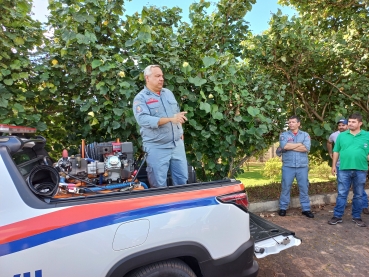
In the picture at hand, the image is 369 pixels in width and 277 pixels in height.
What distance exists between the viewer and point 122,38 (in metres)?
3.84

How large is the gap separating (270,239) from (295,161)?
2265 millimetres

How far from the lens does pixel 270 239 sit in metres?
2.56

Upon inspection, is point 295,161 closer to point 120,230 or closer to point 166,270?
point 166,270

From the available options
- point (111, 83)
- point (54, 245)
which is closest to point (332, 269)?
point (54, 245)

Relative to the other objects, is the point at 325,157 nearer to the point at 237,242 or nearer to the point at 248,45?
the point at 248,45

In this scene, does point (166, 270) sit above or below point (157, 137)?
below

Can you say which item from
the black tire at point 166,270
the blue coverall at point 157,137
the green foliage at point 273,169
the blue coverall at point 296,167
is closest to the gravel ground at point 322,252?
the blue coverall at point 296,167

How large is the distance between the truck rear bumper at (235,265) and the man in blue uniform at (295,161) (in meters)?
2.84

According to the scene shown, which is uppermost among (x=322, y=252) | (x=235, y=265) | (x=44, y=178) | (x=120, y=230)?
(x=44, y=178)

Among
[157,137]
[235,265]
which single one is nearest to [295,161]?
[157,137]

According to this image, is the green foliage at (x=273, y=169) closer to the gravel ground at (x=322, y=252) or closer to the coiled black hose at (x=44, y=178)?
the gravel ground at (x=322, y=252)

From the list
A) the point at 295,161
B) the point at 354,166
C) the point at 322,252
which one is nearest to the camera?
the point at 322,252

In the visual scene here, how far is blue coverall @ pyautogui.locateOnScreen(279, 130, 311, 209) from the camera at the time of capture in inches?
176

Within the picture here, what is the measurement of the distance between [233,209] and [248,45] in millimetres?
4131
